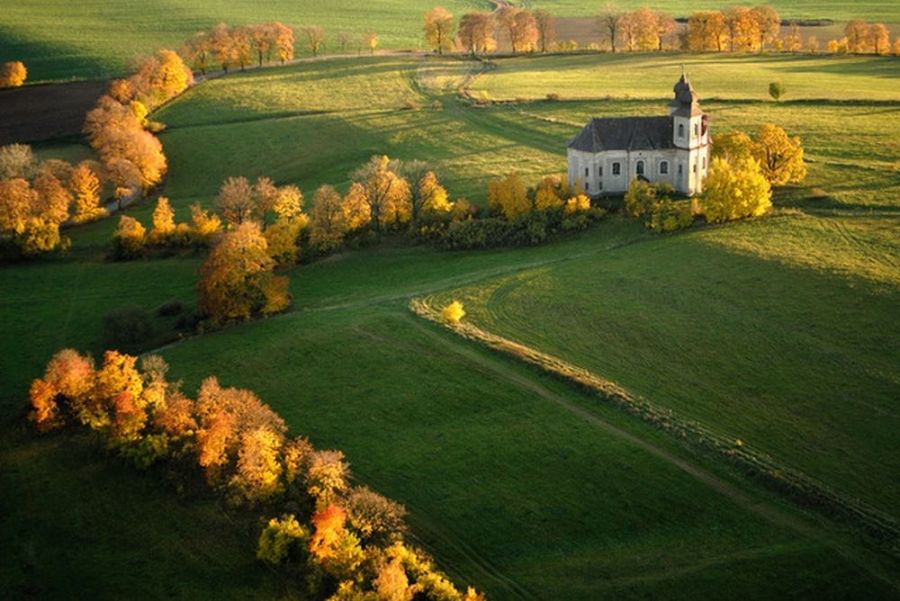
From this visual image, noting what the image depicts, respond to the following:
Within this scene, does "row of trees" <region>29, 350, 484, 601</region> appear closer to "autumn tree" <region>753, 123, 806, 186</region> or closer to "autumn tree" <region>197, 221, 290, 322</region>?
"autumn tree" <region>197, 221, 290, 322</region>

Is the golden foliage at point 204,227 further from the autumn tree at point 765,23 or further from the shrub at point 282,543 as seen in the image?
the autumn tree at point 765,23

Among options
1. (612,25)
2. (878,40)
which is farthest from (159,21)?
(878,40)

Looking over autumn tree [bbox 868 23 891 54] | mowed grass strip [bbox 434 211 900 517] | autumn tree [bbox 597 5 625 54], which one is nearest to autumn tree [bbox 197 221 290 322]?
mowed grass strip [bbox 434 211 900 517]

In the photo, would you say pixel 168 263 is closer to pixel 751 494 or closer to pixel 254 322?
pixel 254 322

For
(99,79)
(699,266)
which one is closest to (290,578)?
(699,266)

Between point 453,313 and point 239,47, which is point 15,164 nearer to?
point 239,47
